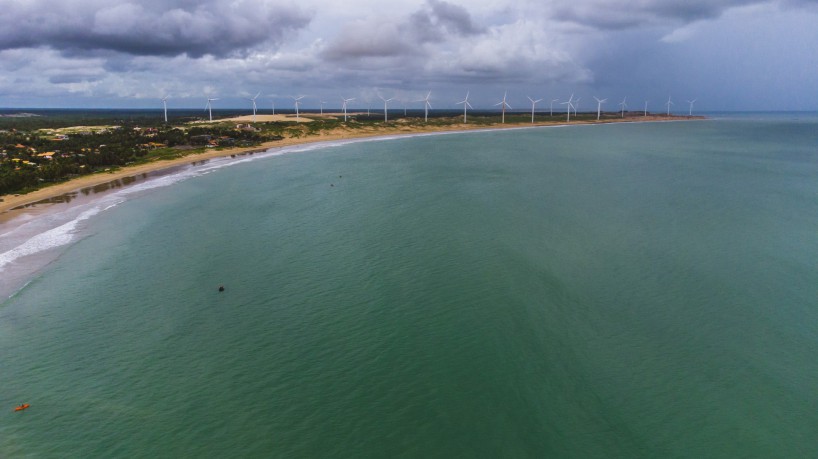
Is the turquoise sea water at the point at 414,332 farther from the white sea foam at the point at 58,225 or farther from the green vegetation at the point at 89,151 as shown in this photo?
the green vegetation at the point at 89,151

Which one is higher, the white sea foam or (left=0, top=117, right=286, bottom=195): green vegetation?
(left=0, top=117, right=286, bottom=195): green vegetation

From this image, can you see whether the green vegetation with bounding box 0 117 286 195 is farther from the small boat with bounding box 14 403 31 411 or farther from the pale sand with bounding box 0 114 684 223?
the small boat with bounding box 14 403 31 411

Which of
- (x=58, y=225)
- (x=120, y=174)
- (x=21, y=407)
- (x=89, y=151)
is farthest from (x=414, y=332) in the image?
(x=89, y=151)

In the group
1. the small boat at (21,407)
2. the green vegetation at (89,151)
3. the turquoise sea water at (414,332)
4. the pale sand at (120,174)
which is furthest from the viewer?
the green vegetation at (89,151)

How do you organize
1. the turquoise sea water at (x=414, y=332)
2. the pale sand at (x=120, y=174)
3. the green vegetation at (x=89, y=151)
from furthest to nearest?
the green vegetation at (x=89, y=151) < the pale sand at (x=120, y=174) < the turquoise sea water at (x=414, y=332)

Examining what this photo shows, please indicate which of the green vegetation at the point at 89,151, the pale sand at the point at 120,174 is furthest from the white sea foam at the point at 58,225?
the green vegetation at the point at 89,151

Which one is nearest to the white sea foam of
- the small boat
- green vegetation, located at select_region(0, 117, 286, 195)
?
green vegetation, located at select_region(0, 117, 286, 195)

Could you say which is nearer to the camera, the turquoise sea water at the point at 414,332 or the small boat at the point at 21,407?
the turquoise sea water at the point at 414,332

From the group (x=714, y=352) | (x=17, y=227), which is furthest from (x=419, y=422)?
(x=17, y=227)
